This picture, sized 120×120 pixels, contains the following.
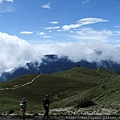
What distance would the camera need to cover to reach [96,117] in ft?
115

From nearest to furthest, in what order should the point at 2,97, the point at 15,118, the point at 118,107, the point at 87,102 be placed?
1. the point at 15,118
2. the point at 118,107
3. the point at 87,102
4. the point at 2,97

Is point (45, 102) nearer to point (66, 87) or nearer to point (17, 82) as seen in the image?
point (66, 87)

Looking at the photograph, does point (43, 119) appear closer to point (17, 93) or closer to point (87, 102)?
point (87, 102)

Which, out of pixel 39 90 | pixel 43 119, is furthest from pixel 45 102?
pixel 39 90

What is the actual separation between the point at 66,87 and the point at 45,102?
135 metres

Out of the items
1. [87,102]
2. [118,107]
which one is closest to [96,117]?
[118,107]

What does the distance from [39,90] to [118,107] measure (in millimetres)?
120884

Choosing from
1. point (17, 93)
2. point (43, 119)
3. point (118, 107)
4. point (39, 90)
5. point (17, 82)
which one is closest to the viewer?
point (43, 119)

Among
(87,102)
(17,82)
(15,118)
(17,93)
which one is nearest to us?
(15,118)

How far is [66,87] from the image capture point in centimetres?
17300

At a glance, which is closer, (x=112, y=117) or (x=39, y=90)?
(x=112, y=117)

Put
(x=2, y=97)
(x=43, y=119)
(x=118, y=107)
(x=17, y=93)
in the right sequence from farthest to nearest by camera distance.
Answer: (x=17, y=93) → (x=2, y=97) → (x=118, y=107) → (x=43, y=119)

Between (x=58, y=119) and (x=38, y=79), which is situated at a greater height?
(x=38, y=79)

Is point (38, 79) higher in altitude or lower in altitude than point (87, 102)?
higher
